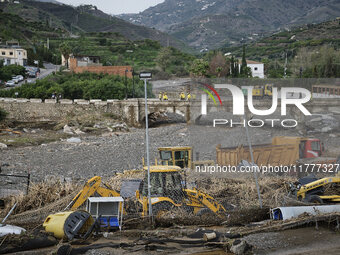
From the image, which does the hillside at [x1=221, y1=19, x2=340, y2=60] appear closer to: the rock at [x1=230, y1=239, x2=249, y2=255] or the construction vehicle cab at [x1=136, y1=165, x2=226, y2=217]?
the construction vehicle cab at [x1=136, y1=165, x2=226, y2=217]

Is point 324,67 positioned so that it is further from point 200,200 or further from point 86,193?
point 86,193

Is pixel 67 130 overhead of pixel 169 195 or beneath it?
beneath

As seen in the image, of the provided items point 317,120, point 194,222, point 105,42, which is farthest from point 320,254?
point 105,42

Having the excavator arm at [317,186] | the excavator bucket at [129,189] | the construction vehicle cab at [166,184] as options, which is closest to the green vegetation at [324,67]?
the excavator arm at [317,186]

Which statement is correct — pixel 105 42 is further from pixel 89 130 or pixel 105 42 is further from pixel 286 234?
pixel 286 234

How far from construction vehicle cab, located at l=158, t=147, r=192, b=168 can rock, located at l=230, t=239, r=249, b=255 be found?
7951 mm

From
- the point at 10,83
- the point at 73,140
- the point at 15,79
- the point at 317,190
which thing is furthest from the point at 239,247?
the point at 15,79

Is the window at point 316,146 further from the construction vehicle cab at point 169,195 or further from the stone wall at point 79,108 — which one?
the stone wall at point 79,108

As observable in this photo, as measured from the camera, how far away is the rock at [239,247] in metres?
7.87

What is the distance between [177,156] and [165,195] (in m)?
6.16

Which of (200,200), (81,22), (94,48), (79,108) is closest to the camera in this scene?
(200,200)

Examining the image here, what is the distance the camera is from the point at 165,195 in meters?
9.96

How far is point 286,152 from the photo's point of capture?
13.9m

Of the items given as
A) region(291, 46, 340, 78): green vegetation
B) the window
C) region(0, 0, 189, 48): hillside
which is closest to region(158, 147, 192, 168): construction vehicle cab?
the window
